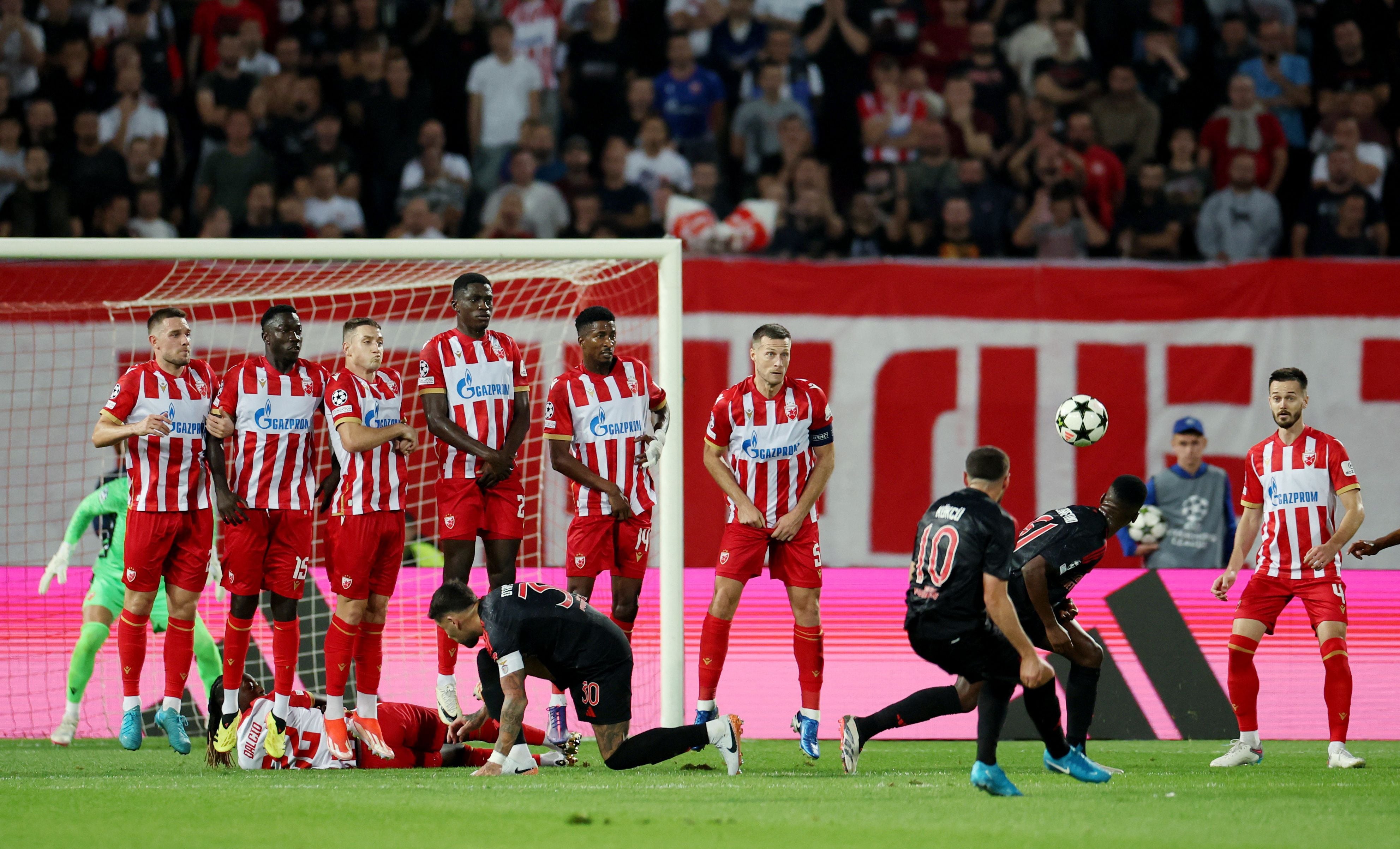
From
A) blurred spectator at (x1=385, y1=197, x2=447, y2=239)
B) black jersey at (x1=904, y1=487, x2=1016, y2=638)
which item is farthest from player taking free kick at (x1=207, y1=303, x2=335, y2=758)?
blurred spectator at (x1=385, y1=197, x2=447, y2=239)

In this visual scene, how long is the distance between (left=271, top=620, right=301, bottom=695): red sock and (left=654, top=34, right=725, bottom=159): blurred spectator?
6.80 metres

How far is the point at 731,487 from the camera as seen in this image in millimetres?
8047

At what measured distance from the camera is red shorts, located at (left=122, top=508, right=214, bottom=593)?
819 cm

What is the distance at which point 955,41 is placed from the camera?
46.6 feet

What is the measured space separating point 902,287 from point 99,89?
7351 mm

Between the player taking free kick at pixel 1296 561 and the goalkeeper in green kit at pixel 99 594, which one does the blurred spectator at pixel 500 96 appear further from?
the player taking free kick at pixel 1296 561

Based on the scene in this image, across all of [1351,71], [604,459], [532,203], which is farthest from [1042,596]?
[1351,71]

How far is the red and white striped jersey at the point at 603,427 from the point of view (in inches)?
322

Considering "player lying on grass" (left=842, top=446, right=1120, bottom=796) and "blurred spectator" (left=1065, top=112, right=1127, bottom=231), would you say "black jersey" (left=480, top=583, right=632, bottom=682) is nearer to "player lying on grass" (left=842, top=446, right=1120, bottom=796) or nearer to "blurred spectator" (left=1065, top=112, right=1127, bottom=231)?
"player lying on grass" (left=842, top=446, right=1120, bottom=796)

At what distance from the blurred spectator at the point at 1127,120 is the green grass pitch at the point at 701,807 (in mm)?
6802

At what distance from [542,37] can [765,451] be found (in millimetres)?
7171

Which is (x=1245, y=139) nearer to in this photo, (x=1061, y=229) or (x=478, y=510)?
(x=1061, y=229)

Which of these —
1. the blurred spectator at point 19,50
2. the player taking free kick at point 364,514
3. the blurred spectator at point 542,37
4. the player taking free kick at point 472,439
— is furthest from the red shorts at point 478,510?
the blurred spectator at point 19,50

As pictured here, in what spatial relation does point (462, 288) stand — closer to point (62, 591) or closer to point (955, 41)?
point (62, 591)
